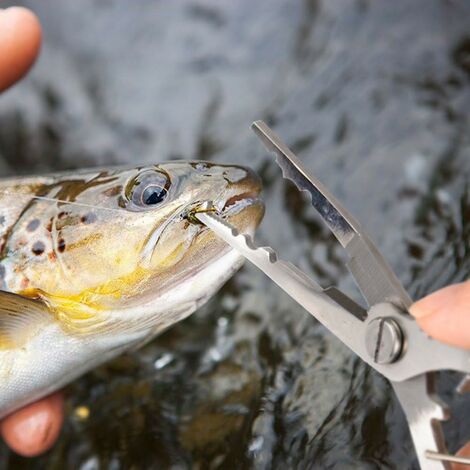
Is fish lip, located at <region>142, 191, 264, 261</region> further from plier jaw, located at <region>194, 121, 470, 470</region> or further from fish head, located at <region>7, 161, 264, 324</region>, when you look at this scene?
plier jaw, located at <region>194, 121, 470, 470</region>

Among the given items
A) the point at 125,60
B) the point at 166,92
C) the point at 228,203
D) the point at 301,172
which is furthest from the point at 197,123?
the point at 301,172

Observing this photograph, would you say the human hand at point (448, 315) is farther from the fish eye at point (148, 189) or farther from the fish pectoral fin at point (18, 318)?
the fish pectoral fin at point (18, 318)

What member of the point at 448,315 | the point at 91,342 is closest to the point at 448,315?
the point at 448,315

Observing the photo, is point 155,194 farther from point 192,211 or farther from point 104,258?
point 104,258

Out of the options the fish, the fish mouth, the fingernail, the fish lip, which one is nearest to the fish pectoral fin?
the fish

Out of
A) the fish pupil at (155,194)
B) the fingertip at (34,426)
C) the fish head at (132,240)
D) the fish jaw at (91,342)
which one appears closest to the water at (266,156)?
the fingertip at (34,426)
